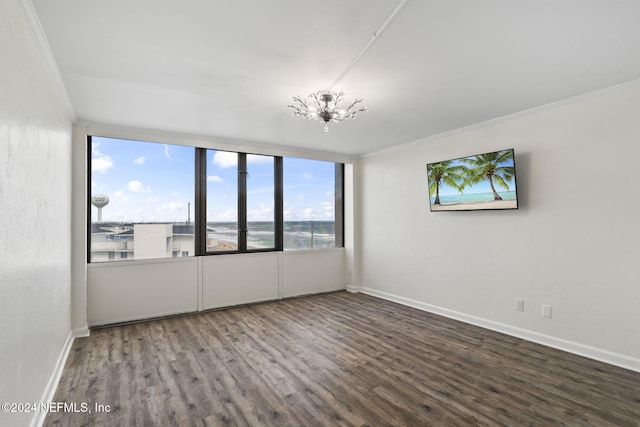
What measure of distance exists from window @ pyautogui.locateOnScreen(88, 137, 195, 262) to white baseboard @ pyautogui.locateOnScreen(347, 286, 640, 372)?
3511mm

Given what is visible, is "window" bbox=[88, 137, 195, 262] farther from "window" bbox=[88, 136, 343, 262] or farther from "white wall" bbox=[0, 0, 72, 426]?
"white wall" bbox=[0, 0, 72, 426]

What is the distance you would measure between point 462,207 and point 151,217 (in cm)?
408

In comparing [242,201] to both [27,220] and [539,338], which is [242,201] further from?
[539,338]

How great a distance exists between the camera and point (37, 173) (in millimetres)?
2078

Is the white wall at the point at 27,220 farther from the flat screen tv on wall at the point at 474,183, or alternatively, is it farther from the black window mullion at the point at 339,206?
the black window mullion at the point at 339,206

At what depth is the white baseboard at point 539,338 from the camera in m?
2.85

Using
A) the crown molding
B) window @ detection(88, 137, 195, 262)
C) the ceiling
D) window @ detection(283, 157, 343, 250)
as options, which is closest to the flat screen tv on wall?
the ceiling

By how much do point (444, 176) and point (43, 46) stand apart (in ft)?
13.4

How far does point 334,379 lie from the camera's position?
266 cm

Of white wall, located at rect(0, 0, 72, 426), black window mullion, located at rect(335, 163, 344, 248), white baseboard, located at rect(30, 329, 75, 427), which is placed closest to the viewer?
white wall, located at rect(0, 0, 72, 426)

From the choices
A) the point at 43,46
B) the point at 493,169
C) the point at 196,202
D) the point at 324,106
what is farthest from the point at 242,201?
the point at 493,169

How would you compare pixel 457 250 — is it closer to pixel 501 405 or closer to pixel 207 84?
pixel 501 405

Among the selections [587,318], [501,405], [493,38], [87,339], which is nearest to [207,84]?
[493,38]

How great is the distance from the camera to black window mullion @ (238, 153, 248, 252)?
500cm
